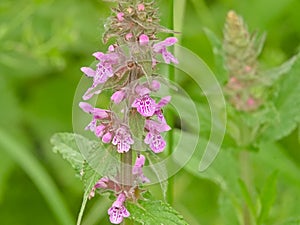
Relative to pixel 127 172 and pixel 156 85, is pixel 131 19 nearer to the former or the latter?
pixel 156 85

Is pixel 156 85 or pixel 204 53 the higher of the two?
pixel 204 53

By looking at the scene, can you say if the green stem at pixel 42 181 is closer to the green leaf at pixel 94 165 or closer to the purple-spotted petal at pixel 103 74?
the green leaf at pixel 94 165

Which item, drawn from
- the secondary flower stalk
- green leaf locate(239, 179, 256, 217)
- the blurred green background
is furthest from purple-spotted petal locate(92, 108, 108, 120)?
the blurred green background

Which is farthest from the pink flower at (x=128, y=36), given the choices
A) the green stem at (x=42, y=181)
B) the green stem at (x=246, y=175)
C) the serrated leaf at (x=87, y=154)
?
the green stem at (x=42, y=181)

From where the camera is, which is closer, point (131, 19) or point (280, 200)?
point (131, 19)

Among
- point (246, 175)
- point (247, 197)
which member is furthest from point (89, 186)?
point (246, 175)

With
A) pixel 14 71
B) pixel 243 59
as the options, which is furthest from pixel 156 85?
pixel 14 71

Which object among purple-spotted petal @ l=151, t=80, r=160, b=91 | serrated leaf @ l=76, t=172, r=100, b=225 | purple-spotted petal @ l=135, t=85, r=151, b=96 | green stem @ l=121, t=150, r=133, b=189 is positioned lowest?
serrated leaf @ l=76, t=172, r=100, b=225

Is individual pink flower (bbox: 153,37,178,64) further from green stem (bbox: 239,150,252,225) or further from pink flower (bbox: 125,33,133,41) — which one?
green stem (bbox: 239,150,252,225)
